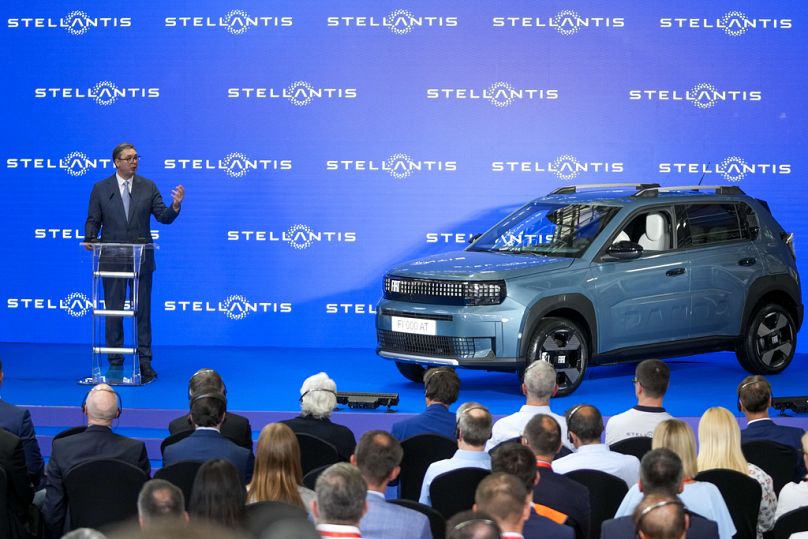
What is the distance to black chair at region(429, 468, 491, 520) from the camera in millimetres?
5324

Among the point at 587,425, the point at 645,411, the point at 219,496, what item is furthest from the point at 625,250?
the point at 219,496

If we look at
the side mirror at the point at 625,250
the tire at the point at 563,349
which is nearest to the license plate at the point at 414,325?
the tire at the point at 563,349

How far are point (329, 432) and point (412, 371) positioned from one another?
4.04 meters

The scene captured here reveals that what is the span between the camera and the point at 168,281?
43.2 feet

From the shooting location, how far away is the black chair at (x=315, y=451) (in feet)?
20.2

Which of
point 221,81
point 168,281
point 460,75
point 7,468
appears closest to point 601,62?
point 460,75

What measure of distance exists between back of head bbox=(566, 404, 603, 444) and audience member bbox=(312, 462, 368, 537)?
203cm

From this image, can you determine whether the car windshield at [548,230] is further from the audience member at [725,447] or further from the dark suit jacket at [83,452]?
the dark suit jacket at [83,452]

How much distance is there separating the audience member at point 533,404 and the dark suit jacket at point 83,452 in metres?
1.95

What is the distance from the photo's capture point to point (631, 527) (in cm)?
459

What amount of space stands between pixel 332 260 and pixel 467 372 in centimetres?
239

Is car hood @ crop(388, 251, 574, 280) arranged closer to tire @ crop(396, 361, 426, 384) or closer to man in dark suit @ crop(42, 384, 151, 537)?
tire @ crop(396, 361, 426, 384)

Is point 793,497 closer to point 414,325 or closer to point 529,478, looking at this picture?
point 529,478

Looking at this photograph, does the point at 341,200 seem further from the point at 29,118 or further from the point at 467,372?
the point at 29,118
